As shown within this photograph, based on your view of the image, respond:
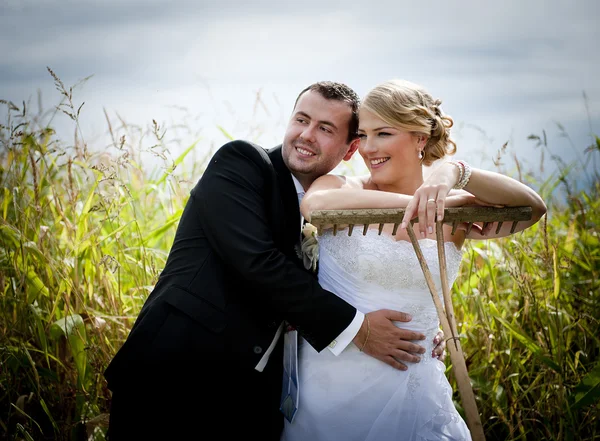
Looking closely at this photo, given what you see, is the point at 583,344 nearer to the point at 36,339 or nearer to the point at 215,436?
the point at 215,436

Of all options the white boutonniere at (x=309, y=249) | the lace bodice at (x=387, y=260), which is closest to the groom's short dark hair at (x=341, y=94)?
the white boutonniere at (x=309, y=249)

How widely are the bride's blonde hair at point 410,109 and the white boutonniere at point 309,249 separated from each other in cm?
64

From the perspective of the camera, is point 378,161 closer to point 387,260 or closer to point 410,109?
point 410,109

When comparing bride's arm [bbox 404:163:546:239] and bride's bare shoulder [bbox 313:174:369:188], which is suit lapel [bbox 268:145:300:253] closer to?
bride's bare shoulder [bbox 313:174:369:188]

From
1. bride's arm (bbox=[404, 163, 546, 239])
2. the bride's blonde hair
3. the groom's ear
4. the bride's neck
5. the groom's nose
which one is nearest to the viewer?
bride's arm (bbox=[404, 163, 546, 239])

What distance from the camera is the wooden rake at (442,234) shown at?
1.88 meters

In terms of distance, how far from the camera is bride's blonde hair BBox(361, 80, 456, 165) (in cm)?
252

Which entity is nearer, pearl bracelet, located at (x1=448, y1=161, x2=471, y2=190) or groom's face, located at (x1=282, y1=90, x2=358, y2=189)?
pearl bracelet, located at (x1=448, y1=161, x2=471, y2=190)

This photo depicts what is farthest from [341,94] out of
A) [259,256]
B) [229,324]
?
[229,324]

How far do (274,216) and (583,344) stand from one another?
7.43 feet

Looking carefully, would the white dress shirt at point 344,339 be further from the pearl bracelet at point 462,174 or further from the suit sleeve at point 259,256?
the pearl bracelet at point 462,174

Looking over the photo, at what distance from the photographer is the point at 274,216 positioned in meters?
2.56

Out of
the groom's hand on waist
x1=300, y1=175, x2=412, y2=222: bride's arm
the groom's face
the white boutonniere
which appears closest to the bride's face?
x1=300, y1=175, x2=412, y2=222: bride's arm

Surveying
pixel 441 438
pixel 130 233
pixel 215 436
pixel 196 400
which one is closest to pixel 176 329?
pixel 196 400
